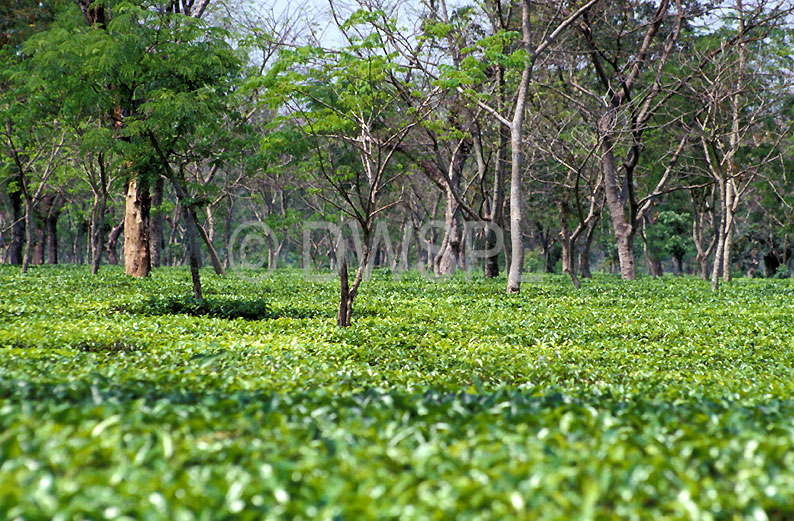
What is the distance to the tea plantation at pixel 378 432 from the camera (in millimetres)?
2650

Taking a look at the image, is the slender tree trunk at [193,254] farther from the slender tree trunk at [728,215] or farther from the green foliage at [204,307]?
the slender tree trunk at [728,215]

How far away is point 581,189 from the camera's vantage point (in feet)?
108

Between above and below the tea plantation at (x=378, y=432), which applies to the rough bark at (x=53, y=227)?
above

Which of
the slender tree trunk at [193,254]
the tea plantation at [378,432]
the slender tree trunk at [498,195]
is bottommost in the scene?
the tea plantation at [378,432]

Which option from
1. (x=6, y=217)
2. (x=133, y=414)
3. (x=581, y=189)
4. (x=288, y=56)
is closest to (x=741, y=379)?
(x=133, y=414)

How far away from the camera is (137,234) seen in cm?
1891

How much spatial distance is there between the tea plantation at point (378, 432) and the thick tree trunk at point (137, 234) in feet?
37.4

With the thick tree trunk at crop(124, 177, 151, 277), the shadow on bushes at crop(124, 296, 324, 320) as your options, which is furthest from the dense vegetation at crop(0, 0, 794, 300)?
the shadow on bushes at crop(124, 296, 324, 320)

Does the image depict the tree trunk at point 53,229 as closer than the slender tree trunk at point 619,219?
No

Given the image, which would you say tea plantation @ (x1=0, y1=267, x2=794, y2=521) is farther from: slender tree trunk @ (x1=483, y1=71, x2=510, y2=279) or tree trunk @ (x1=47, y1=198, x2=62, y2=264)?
tree trunk @ (x1=47, y1=198, x2=62, y2=264)

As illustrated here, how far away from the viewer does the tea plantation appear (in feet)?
8.70

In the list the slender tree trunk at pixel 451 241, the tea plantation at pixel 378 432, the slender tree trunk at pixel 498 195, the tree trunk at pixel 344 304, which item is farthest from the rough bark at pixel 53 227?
the tree trunk at pixel 344 304

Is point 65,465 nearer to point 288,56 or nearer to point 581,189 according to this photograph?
point 288,56

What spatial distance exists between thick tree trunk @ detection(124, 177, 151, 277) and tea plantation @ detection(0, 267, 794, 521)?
11.4 m
